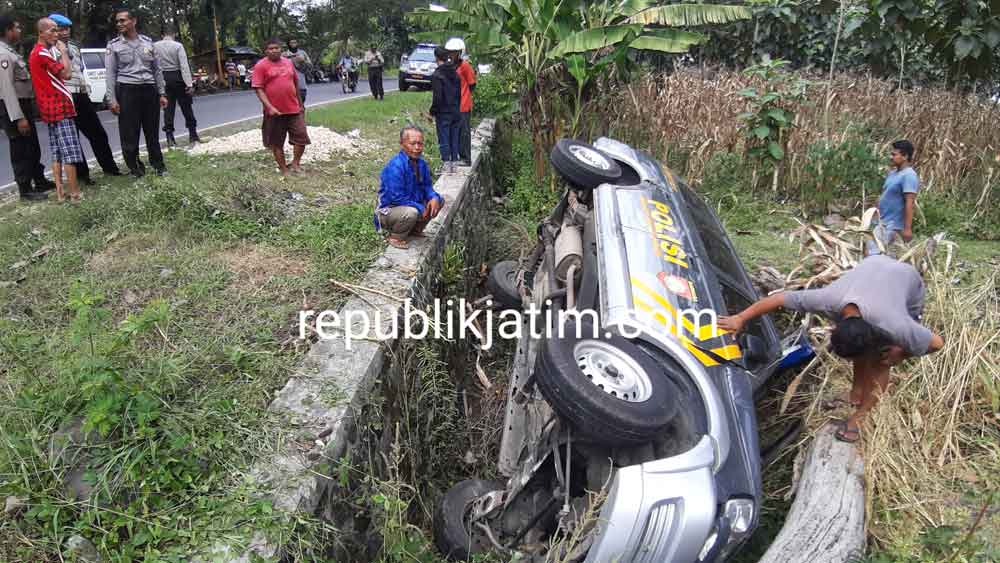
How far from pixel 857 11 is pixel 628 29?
475 centimetres

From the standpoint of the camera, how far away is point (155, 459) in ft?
7.63

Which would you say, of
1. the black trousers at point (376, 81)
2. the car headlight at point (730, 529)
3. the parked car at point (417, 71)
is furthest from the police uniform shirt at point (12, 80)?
the parked car at point (417, 71)

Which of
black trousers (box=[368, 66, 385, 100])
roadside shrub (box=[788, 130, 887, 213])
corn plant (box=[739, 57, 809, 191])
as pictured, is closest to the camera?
roadside shrub (box=[788, 130, 887, 213])

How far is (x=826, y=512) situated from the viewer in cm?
288

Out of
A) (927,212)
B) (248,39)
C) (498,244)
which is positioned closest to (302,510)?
(498,244)

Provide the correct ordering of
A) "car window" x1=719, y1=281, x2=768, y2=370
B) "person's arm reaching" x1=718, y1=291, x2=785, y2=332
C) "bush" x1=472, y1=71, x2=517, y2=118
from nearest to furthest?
"person's arm reaching" x1=718, y1=291, x2=785, y2=332 < "car window" x1=719, y1=281, x2=768, y2=370 < "bush" x1=472, y1=71, x2=517, y2=118

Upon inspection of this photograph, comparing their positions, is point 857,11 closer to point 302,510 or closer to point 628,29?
point 628,29

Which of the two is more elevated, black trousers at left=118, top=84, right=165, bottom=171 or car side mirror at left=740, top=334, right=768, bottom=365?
black trousers at left=118, top=84, right=165, bottom=171

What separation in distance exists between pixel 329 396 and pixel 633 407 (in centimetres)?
145

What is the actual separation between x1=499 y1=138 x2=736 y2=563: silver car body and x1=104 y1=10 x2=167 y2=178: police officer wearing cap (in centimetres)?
485

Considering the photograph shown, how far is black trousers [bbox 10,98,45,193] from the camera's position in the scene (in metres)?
5.42

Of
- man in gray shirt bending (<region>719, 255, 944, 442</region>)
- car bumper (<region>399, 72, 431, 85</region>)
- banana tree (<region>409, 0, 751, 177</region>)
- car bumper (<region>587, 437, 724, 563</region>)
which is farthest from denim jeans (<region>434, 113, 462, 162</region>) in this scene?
car bumper (<region>399, 72, 431, 85</region>)

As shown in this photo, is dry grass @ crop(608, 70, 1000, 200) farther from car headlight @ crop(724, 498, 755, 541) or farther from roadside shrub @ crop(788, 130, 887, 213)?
car headlight @ crop(724, 498, 755, 541)

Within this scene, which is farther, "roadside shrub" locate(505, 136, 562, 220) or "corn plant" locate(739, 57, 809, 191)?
"roadside shrub" locate(505, 136, 562, 220)
